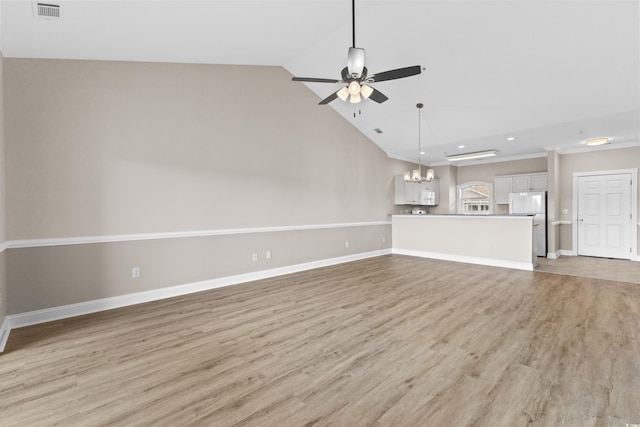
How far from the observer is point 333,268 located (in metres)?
5.87

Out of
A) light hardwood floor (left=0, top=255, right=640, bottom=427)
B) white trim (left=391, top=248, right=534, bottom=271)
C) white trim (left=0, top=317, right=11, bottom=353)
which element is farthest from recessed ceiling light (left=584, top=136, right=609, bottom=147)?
white trim (left=0, top=317, right=11, bottom=353)

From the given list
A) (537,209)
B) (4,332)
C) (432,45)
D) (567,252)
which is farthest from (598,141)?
(4,332)

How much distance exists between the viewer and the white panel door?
6715mm

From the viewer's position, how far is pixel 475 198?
9.23 meters

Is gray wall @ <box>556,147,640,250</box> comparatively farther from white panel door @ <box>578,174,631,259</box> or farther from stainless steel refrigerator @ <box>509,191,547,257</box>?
stainless steel refrigerator @ <box>509,191,547,257</box>

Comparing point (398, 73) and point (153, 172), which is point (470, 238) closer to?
point (398, 73)

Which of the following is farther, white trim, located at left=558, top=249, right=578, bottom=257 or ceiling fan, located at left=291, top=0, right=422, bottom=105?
white trim, located at left=558, top=249, right=578, bottom=257

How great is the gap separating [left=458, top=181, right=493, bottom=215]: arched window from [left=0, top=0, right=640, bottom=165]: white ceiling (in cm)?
301

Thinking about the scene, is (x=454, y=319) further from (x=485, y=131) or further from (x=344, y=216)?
(x=485, y=131)

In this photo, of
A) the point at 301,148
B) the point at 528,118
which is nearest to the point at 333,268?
the point at 301,148

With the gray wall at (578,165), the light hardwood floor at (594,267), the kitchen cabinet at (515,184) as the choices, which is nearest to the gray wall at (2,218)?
the light hardwood floor at (594,267)

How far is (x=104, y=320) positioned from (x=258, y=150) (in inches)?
127

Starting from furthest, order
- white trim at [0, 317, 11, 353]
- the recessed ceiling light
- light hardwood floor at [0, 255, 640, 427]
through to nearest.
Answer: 1. the recessed ceiling light
2. white trim at [0, 317, 11, 353]
3. light hardwood floor at [0, 255, 640, 427]

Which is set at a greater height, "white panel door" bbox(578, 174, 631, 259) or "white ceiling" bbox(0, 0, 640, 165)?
"white ceiling" bbox(0, 0, 640, 165)
